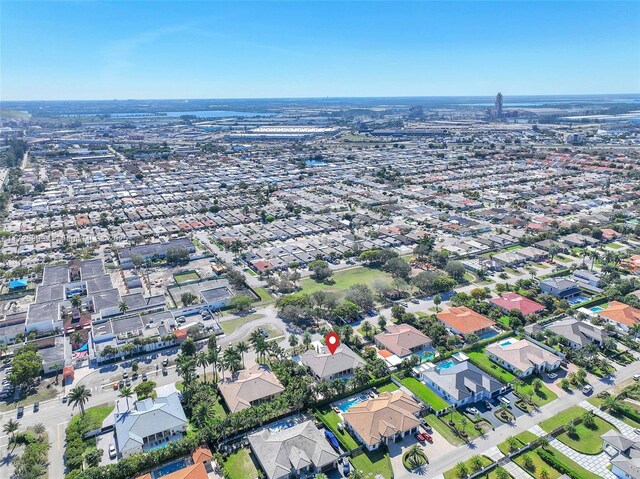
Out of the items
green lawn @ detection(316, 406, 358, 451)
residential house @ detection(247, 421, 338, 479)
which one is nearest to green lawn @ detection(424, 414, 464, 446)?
green lawn @ detection(316, 406, 358, 451)

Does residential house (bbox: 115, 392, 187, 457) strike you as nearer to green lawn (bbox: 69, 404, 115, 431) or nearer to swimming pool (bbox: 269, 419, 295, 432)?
green lawn (bbox: 69, 404, 115, 431)

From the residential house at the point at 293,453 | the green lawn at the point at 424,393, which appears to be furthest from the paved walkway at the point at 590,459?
the residential house at the point at 293,453

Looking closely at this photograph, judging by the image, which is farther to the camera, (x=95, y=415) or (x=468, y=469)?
(x=95, y=415)

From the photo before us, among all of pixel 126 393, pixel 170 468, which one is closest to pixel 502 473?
pixel 170 468

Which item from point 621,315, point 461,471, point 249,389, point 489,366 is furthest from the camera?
point 621,315

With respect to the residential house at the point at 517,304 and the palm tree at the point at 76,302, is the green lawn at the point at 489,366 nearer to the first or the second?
the residential house at the point at 517,304

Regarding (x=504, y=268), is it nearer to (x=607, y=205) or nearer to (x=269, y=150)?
(x=607, y=205)

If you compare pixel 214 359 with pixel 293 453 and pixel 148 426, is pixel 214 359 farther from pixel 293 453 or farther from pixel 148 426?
pixel 293 453
